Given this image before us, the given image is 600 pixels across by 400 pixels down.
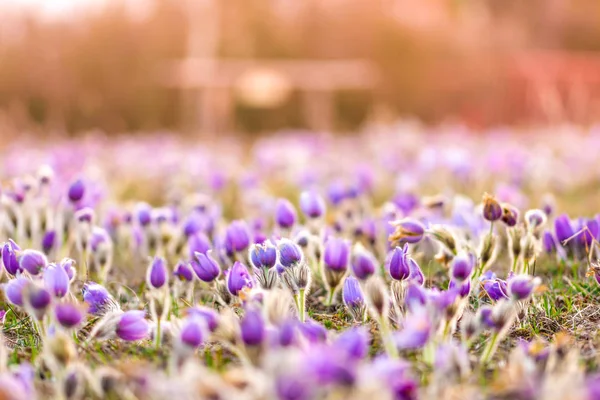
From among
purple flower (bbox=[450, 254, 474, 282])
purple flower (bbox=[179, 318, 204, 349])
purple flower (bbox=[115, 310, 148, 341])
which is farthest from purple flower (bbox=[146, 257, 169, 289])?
purple flower (bbox=[450, 254, 474, 282])

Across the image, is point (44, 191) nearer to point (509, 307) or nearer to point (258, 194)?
point (258, 194)

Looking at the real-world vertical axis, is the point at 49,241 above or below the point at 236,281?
below

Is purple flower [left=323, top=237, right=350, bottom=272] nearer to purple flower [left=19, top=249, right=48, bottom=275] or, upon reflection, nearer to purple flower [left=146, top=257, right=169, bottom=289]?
purple flower [left=146, top=257, right=169, bottom=289]

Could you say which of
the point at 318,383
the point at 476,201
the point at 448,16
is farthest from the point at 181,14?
the point at 318,383

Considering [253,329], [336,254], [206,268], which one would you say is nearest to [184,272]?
[206,268]

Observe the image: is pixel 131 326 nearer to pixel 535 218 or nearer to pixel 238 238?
pixel 238 238

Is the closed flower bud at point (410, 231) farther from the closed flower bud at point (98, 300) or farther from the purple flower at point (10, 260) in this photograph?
the purple flower at point (10, 260)

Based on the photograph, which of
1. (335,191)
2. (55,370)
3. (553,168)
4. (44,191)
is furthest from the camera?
(553,168)
